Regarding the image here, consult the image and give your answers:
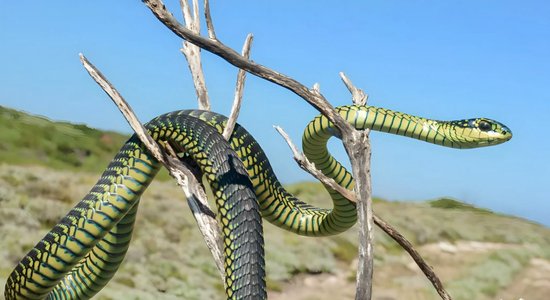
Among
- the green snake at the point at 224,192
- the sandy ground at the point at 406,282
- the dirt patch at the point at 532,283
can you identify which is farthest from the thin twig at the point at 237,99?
the dirt patch at the point at 532,283

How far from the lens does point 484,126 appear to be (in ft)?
22.1

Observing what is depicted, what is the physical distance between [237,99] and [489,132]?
254 centimetres

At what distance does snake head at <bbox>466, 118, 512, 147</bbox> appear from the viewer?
6682 mm

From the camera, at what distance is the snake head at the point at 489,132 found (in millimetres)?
6682

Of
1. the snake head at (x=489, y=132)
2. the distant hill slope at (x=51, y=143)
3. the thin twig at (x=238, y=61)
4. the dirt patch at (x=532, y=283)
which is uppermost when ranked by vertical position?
the distant hill slope at (x=51, y=143)

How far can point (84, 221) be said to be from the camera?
6.08 metres

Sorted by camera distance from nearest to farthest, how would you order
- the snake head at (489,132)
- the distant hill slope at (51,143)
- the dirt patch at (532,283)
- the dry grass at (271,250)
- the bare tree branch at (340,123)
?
the bare tree branch at (340,123), the snake head at (489,132), the dry grass at (271,250), the dirt patch at (532,283), the distant hill slope at (51,143)

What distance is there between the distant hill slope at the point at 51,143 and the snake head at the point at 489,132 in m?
21.0

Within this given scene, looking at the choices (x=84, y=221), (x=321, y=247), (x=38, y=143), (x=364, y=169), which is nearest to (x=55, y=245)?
(x=84, y=221)

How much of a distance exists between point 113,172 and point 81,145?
22.1 m

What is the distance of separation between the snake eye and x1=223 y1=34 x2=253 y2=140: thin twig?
2.38m

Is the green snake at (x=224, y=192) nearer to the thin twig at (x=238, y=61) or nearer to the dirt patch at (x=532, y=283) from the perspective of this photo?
the thin twig at (x=238, y=61)

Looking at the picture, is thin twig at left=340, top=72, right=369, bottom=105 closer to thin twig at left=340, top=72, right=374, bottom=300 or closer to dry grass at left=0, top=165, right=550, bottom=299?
thin twig at left=340, top=72, right=374, bottom=300

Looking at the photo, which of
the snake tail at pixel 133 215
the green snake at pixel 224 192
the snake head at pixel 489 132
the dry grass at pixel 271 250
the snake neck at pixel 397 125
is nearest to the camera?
the snake tail at pixel 133 215
